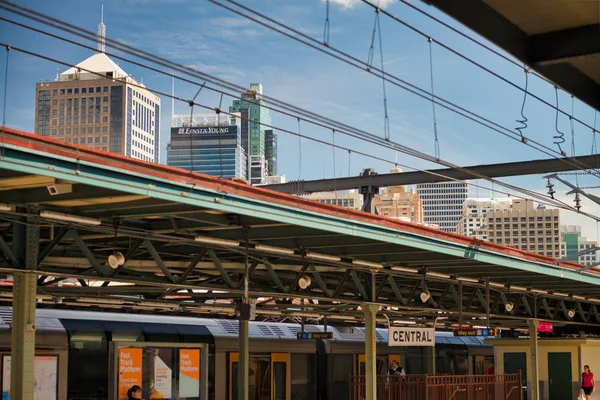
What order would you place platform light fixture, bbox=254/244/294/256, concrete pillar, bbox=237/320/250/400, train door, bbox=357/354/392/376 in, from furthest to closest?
train door, bbox=357/354/392/376, concrete pillar, bbox=237/320/250/400, platform light fixture, bbox=254/244/294/256

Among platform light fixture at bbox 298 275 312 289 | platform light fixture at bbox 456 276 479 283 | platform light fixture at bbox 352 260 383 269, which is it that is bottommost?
platform light fixture at bbox 298 275 312 289

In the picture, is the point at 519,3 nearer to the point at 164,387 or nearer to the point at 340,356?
the point at 164,387

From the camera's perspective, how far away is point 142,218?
1425cm

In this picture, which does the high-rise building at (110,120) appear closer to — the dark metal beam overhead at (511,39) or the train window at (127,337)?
the train window at (127,337)

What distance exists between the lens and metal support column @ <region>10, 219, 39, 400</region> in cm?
1213

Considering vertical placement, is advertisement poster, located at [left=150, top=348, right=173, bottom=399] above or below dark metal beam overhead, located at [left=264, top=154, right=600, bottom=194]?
below

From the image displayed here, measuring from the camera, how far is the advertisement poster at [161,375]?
19.8m

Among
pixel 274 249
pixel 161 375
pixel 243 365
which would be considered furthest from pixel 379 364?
pixel 274 249

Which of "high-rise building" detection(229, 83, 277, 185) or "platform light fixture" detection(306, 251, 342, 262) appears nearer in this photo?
"high-rise building" detection(229, 83, 277, 185)

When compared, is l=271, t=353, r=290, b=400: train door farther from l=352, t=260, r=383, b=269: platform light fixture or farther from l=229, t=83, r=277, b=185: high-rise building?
l=352, t=260, r=383, b=269: platform light fixture

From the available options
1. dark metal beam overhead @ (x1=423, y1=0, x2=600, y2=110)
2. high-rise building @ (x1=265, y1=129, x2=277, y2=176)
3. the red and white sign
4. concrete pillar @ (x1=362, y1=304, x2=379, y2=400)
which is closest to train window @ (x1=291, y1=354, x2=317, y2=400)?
concrete pillar @ (x1=362, y1=304, x2=379, y2=400)

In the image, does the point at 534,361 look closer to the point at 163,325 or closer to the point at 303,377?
the point at 303,377

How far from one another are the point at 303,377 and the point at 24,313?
15429mm

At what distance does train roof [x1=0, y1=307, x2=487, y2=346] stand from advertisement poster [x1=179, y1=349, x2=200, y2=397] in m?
1.06
